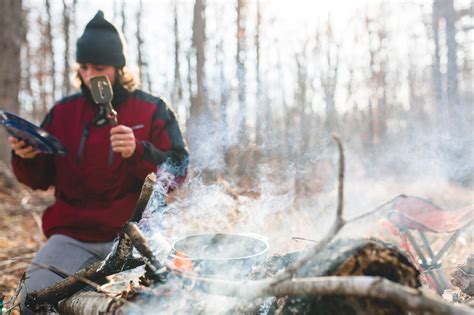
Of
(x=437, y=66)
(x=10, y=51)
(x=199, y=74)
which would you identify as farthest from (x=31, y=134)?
(x=437, y=66)

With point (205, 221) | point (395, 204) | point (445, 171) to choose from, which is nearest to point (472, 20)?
point (445, 171)

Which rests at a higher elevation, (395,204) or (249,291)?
(249,291)

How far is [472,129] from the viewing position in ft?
35.9

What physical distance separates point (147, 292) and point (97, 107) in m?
1.96

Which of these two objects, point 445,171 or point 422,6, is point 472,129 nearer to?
point 445,171

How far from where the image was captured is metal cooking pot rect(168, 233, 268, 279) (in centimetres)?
168

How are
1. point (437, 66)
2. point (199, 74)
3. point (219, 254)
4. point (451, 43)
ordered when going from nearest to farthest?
point (219, 254)
point (199, 74)
point (451, 43)
point (437, 66)

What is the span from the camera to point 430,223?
3.09 metres

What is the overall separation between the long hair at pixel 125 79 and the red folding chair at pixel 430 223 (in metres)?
2.43

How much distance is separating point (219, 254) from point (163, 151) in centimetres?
119

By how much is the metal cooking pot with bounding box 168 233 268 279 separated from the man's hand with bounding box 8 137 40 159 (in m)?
1.55

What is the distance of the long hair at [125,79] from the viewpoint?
10.1 feet

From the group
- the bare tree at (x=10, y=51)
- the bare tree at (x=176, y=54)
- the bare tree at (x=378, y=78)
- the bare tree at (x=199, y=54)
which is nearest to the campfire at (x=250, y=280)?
the bare tree at (x=10, y=51)

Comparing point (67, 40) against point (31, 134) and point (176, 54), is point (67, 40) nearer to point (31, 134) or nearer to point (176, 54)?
point (176, 54)
